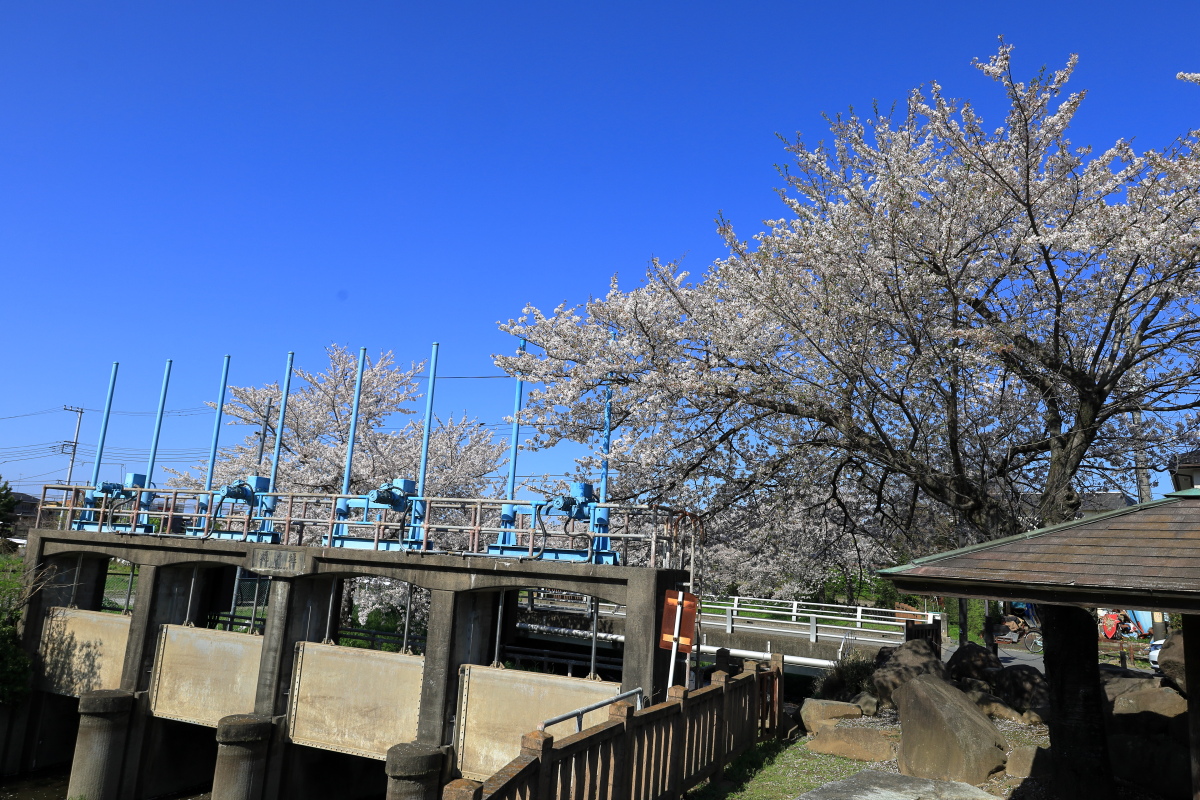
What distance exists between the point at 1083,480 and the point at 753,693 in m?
7.04

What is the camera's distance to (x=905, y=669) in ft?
42.8

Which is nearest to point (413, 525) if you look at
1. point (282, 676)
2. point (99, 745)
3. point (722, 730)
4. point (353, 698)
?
point (353, 698)

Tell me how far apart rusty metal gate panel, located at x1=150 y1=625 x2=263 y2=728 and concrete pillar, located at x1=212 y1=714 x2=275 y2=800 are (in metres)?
1.45

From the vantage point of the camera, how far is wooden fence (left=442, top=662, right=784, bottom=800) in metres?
6.27

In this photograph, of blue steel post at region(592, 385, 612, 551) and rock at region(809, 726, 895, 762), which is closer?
rock at region(809, 726, 895, 762)

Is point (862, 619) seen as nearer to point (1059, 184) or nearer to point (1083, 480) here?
point (1083, 480)

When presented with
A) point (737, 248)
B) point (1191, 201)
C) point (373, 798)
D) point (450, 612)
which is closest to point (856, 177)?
point (737, 248)

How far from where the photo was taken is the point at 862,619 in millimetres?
22234

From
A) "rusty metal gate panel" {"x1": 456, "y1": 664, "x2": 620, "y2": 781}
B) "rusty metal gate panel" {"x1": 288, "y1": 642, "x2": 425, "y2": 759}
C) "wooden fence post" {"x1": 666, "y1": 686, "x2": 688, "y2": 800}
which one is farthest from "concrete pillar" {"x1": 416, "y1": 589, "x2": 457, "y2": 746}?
"wooden fence post" {"x1": 666, "y1": 686, "x2": 688, "y2": 800}

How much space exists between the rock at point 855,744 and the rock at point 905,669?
1.82 metres

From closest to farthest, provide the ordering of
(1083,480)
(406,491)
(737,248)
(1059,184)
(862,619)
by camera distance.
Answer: (1059,184)
(1083,480)
(737,248)
(406,491)
(862,619)

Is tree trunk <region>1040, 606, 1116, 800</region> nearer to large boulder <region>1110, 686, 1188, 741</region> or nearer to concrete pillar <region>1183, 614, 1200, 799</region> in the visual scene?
large boulder <region>1110, 686, 1188, 741</region>

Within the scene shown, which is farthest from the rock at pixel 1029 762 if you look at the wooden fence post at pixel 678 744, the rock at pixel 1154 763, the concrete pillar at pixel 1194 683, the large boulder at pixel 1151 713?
the wooden fence post at pixel 678 744

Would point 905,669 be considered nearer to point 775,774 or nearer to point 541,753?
point 775,774
